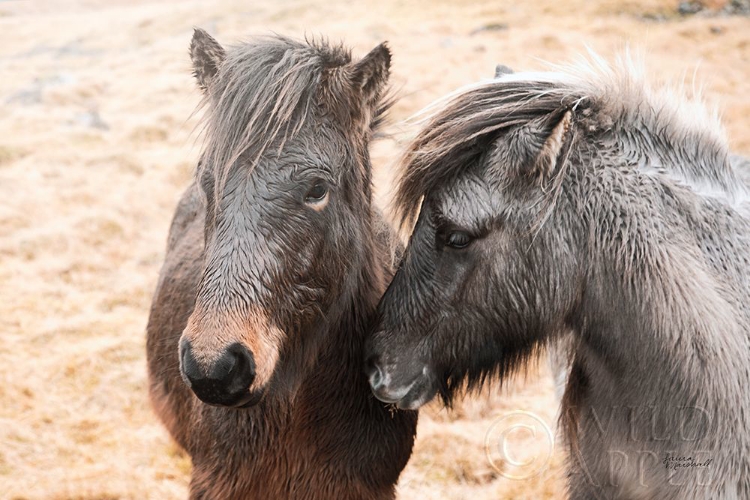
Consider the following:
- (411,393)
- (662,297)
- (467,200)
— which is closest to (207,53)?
(467,200)

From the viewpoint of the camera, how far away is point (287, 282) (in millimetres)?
2758

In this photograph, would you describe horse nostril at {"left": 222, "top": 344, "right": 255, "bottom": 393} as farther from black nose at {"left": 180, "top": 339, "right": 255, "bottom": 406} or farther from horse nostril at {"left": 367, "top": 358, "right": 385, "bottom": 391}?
horse nostril at {"left": 367, "top": 358, "right": 385, "bottom": 391}

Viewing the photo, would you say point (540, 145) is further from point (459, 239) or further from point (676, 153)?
point (676, 153)

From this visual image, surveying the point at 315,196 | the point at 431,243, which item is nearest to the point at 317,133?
the point at 315,196

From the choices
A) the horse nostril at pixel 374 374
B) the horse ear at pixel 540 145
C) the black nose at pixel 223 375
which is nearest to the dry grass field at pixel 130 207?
the horse nostril at pixel 374 374

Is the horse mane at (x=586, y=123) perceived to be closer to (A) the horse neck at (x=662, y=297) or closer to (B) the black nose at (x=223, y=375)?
(A) the horse neck at (x=662, y=297)

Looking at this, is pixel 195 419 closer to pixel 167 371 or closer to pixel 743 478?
pixel 167 371

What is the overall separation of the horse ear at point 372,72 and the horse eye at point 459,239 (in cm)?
84

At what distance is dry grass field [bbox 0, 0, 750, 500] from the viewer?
5.42m

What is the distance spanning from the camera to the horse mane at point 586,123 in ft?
9.27

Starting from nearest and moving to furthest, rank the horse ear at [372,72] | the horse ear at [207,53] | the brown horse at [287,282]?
the brown horse at [287,282]
the horse ear at [372,72]
the horse ear at [207,53]

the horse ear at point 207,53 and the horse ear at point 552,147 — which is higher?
the horse ear at point 207,53

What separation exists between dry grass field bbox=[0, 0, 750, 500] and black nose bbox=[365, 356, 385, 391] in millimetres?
571

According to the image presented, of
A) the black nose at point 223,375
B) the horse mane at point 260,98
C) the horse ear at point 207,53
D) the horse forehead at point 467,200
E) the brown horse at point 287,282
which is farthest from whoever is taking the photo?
the horse ear at point 207,53
